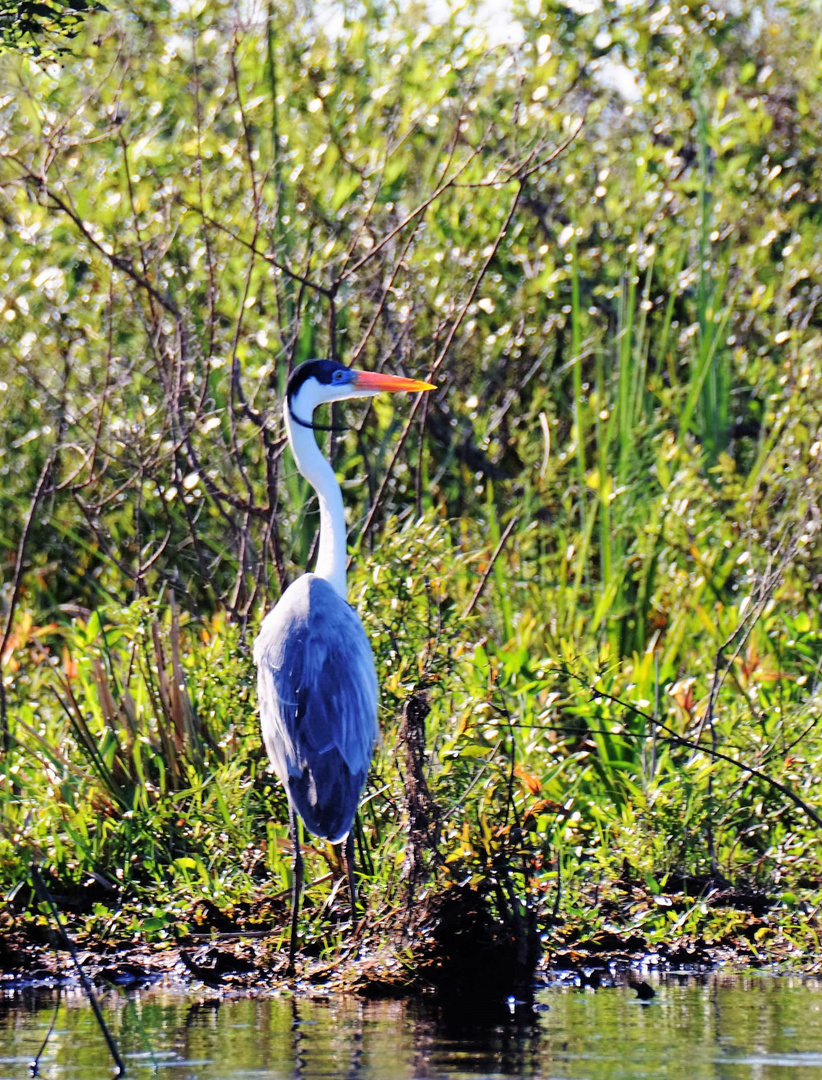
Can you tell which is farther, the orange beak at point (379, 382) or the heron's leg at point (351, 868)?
the orange beak at point (379, 382)

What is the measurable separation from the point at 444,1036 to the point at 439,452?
5.22 m

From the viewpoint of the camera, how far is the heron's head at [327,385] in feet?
20.3

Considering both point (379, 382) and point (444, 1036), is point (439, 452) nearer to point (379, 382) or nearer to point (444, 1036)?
point (379, 382)

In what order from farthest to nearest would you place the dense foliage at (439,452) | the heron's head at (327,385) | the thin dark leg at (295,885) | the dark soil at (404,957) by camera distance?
1. the heron's head at (327,385)
2. the dense foliage at (439,452)
3. the thin dark leg at (295,885)
4. the dark soil at (404,957)

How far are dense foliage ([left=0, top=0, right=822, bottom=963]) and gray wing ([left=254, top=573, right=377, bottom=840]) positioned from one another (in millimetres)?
167

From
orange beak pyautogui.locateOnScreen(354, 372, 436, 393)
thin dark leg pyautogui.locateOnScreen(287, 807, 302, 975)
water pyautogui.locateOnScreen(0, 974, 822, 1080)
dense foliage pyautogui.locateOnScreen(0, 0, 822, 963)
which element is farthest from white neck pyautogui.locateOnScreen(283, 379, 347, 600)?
water pyautogui.locateOnScreen(0, 974, 822, 1080)

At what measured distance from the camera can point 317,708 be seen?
528 cm

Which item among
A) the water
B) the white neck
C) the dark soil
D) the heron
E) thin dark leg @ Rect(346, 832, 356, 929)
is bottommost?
the water

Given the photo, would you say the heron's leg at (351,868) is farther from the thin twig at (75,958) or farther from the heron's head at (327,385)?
the heron's head at (327,385)

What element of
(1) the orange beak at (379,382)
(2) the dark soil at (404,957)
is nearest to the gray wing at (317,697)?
(2) the dark soil at (404,957)

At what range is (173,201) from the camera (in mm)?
7445

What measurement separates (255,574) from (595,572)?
1969mm

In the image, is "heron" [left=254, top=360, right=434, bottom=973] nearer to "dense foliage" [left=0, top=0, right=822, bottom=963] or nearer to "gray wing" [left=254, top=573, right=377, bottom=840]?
"gray wing" [left=254, top=573, right=377, bottom=840]

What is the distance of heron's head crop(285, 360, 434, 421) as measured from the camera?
20.3ft
